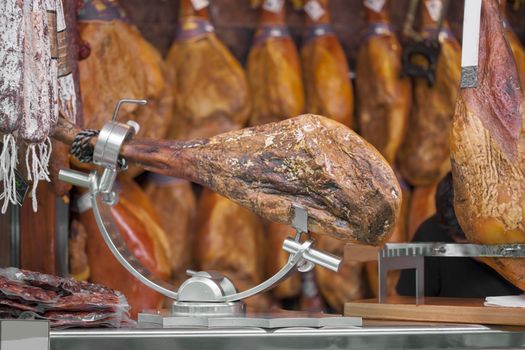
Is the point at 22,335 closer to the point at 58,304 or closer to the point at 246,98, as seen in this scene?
the point at 58,304

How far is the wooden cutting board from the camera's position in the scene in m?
2.72

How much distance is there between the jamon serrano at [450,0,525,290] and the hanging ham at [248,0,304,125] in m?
1.82

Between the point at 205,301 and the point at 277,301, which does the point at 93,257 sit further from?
the point at 205,301

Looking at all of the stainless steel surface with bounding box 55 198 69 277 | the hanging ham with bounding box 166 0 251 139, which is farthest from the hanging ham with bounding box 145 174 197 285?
the stainless steel surface with bounding box 55 198 69 277

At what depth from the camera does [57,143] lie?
11.1 feet

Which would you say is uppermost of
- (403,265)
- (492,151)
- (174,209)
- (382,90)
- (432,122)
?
(382,90)

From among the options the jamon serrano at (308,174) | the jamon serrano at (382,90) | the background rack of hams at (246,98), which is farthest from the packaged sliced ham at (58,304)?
the jamon serrano at (382,90)

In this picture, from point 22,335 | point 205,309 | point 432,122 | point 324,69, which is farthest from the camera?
point 432,122

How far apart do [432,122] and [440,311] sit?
89.8 inches

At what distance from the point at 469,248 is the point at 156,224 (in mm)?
1860

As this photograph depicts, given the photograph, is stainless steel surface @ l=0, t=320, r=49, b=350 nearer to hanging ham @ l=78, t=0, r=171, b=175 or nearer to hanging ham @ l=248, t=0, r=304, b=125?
hanging ham @ l=78, t=0, r=171, b=175

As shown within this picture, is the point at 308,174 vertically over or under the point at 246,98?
under

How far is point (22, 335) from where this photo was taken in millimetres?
2117

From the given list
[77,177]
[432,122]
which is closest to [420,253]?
[77,177]
